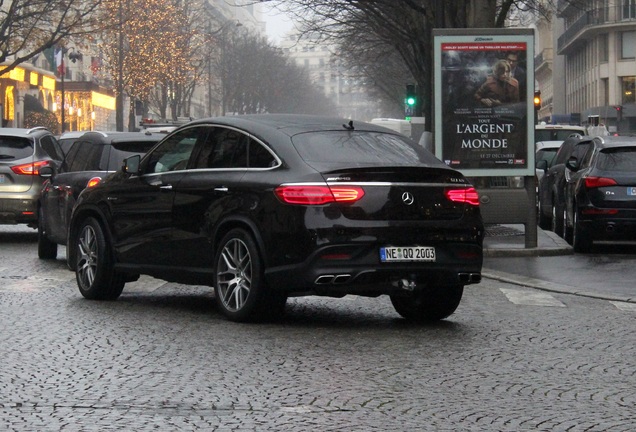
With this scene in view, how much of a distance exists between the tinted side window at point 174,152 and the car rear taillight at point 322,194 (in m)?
1.67

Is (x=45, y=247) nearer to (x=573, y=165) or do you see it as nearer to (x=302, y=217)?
(x=573, y=165)

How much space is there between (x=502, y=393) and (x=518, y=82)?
12.3m

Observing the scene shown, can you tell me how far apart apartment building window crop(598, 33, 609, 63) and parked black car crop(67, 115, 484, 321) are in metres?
84.1

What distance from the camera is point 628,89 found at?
299 feet

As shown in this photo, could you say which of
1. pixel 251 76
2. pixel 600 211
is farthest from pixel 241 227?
pixel 251 76

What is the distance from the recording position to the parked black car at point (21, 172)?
2114 cm

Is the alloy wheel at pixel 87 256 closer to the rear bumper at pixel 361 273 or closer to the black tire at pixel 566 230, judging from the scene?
the rear bumper at pixel 361 273

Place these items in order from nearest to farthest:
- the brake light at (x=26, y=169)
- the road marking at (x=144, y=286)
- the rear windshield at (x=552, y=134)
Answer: the road marking at (x=144, y=286), the brake light at (x=26, y=169), the rear windshield at (x=552, y=134)

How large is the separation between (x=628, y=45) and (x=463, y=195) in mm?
83407

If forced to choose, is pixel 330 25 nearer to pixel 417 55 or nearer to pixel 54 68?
pixel 417 55

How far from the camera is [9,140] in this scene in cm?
2184

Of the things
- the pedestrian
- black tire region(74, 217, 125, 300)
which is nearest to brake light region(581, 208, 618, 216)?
the pedestrian

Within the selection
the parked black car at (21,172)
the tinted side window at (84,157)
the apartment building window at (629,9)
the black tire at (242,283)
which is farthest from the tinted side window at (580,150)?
the apartment building window at (629,9)

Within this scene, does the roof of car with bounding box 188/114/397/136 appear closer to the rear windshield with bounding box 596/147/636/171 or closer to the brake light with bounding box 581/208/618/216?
the brake light with bounding box 581/208/618/216
